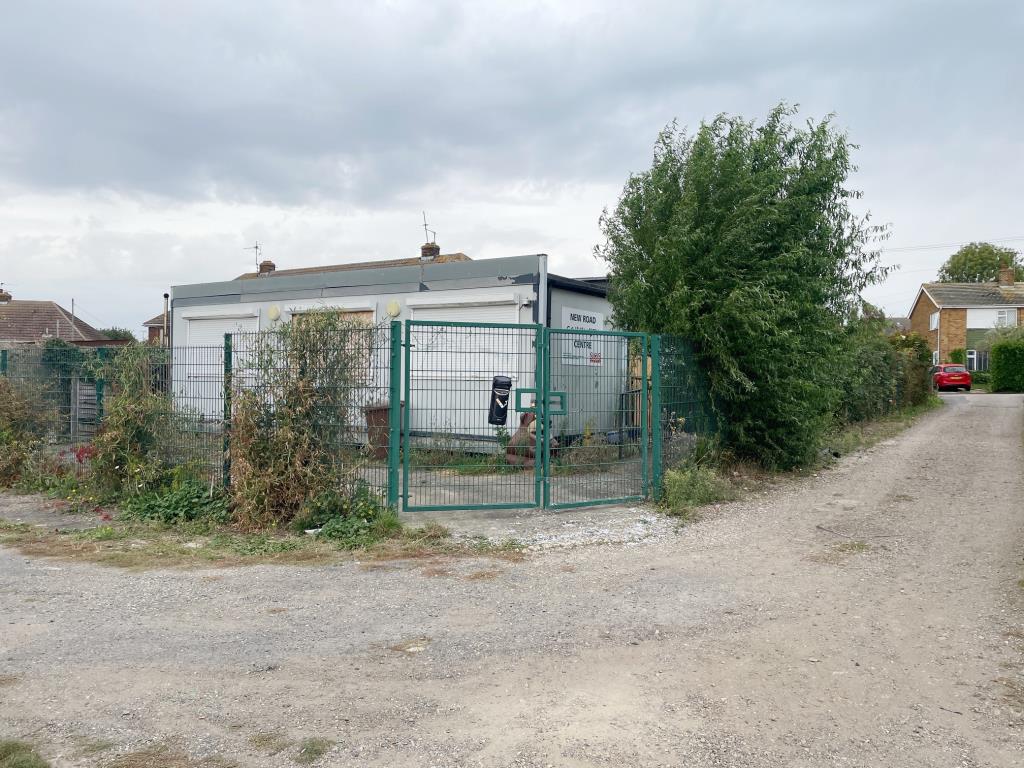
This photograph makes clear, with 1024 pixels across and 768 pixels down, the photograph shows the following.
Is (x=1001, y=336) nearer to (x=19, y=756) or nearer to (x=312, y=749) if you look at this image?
(x=312, y=749)

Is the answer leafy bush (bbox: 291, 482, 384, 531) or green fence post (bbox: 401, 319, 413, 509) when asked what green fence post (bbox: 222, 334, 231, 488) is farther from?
green fence post (bbox: 401, 319, 413, 509)

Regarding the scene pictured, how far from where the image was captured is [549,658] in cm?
455

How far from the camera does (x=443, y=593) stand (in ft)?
19.3

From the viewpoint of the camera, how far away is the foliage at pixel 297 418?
775cm

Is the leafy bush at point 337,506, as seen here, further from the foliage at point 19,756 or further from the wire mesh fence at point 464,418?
the foliage at point 19,756

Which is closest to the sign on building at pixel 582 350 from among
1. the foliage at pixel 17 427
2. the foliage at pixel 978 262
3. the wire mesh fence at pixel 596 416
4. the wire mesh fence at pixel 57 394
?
the wire mesh fence at pixel 596 416

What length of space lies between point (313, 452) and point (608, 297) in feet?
20.3

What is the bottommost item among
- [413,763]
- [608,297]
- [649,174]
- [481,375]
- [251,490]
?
[413,763]

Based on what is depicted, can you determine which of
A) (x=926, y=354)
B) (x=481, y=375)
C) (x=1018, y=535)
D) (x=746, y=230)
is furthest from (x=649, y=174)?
(x=926, y=354)

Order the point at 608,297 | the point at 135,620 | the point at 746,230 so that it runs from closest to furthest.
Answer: the point at 135,620
the point at 746,230
the point at 608,297

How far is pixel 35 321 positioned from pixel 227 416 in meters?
46.9

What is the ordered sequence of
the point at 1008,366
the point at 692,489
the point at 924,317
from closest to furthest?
the point at 692,489, the point at 1008,366, the point at 924,317

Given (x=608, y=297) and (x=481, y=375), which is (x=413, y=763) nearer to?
(x=481, y=375)

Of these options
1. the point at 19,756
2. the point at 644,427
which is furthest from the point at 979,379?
the point at 19,756
